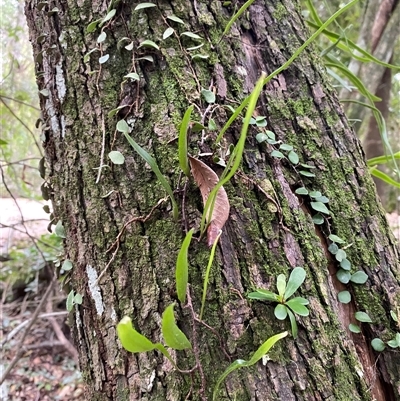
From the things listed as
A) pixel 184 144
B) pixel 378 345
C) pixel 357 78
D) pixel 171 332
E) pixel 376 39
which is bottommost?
pixel 378 345

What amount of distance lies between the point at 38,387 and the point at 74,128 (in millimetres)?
2252

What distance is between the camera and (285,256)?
1.92ft

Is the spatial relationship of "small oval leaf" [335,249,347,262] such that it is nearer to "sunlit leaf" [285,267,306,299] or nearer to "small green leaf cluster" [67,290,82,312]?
"sunlit leaf" [285,267,306,299]

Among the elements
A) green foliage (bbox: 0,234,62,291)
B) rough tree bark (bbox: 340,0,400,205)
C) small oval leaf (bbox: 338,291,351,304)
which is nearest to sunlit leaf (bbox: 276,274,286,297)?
small oval leaf (bbox: 338,291,351,304)

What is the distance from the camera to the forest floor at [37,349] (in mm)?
2252

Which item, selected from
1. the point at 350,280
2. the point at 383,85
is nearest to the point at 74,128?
the point at 350,280

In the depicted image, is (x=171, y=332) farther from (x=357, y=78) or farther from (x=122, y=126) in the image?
(x=357, y=78)

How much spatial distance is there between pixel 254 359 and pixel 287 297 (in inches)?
4.9

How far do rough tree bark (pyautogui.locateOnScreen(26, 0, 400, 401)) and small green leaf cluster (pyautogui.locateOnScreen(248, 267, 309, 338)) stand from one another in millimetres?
19

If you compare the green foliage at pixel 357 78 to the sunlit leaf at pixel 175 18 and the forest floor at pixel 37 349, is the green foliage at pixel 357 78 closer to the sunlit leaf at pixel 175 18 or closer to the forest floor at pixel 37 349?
the sunlit leaf at pixel 175 18

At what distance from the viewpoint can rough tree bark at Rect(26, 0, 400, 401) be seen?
1.77 feet

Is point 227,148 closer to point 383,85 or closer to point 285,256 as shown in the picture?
point 285,256

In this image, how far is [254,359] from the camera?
446 millimetres

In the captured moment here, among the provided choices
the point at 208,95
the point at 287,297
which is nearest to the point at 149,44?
the point at 208,95
